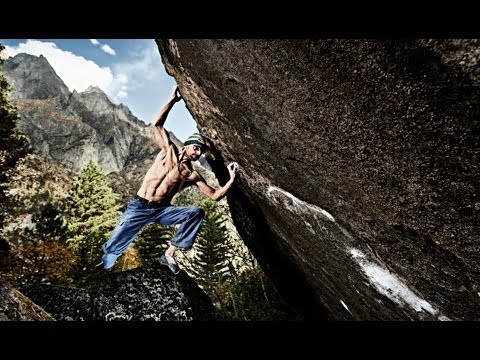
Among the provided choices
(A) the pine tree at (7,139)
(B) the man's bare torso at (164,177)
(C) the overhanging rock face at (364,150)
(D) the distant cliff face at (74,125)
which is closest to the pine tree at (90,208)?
(A) the pine tree at (7,139)

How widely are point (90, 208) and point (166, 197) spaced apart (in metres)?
29.6

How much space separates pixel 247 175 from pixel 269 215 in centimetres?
91

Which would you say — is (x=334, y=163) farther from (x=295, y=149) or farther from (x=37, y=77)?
(x=37, y=77)

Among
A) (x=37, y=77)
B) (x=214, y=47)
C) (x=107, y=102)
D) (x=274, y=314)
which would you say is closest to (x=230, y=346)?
(x=214, y=47)

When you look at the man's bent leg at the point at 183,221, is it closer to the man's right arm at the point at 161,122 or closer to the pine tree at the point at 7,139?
the man's right arm at the point at 161,122

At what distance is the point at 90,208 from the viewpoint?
32.1 m

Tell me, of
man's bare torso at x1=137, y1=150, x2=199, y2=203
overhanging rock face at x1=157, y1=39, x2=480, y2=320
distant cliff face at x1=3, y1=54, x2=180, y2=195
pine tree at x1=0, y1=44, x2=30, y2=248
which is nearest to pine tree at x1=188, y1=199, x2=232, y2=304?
pine tree at x1=0, y1=44, x2=30, y2=248

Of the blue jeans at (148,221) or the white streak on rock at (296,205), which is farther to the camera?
the blue jeans at (148,221)

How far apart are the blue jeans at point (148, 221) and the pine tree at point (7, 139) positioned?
1482 cm

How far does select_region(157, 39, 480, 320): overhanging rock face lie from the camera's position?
2.40m

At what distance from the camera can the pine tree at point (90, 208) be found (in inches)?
1196

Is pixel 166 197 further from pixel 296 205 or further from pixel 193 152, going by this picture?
pixel 296 205

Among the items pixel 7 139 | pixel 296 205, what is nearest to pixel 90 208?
pixel 7 139
